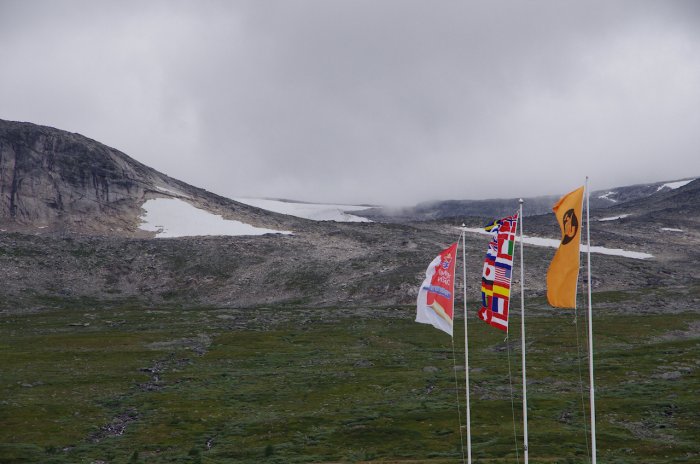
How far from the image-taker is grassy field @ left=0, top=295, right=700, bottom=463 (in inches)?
2496

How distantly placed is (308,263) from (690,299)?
280 ft

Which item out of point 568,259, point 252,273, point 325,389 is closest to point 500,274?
point 568,259

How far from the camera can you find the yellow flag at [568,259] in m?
36.3

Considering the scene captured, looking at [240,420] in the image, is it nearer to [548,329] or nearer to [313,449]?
[313,449]

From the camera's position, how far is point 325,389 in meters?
87.5

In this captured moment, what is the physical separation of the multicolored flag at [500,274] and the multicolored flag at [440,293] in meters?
2.18

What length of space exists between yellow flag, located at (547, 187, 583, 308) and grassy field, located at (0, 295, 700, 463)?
83.4 feet

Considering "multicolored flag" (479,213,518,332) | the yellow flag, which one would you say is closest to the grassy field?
"multicolored flag" (479,213,518,332)

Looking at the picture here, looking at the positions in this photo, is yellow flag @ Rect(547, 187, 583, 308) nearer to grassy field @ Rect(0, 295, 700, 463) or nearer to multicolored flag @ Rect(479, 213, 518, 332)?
multicolored flag @ Rect(479, 213, 518, 332)

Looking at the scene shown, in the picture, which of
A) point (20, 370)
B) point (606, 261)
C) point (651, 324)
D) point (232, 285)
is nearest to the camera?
point (20, 370)

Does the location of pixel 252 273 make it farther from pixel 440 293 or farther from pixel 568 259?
pixel 568 259

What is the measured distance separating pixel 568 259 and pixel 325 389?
55.4 meters

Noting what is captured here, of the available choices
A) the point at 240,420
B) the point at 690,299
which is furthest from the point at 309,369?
the point at 690,299

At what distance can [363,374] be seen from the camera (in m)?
95.6
